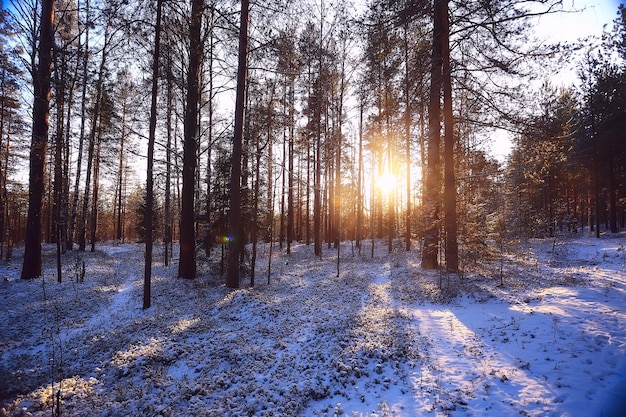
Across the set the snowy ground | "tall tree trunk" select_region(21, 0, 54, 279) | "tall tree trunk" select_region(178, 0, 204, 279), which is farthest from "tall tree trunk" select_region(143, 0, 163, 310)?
"tall tree trunk" select_region(21, 0, 54, 279)

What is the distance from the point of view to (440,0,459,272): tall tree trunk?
10.6 meters

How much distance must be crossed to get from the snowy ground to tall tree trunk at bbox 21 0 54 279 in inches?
75.0

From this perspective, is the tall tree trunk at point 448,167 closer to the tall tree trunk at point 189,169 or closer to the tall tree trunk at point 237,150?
the tall tree trunk at point 237,150

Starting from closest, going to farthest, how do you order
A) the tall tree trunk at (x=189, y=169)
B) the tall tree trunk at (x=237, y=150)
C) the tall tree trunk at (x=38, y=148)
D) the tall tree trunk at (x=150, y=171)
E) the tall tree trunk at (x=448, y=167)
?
the tall tree trunk at (x=150, y=171) < the tall tree trunk at (x=237, y=150) < the tall tree trunk at (x=448, y=167) < the tall tree trunk at (x=189, y=169) < the tall tree trunk at (x=38, y=148)

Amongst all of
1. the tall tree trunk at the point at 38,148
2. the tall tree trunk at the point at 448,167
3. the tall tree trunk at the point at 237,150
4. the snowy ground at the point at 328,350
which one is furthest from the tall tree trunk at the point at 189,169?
the tall tree trunk at the point at 448,167

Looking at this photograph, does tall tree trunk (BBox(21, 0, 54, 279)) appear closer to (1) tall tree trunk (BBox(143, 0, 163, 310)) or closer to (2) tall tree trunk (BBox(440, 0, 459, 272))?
(1) tall tree trunk (BBox(143, 0, 163, 310))

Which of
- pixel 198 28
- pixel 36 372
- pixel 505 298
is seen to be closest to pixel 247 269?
pixel 36 372

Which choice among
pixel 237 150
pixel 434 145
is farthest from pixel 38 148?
pixel 434 145

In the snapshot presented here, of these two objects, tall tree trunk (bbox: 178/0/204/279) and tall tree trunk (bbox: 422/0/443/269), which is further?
tall tree trunk (bbox: 178/0/204/279)

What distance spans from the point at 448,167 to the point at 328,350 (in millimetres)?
8402

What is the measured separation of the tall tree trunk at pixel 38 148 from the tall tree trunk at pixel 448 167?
55.1 feet

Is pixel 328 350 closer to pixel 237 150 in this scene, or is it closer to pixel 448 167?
pixel 237 150

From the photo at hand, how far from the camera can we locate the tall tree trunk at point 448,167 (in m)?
10.6

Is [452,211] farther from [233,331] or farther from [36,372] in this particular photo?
[36,372]
